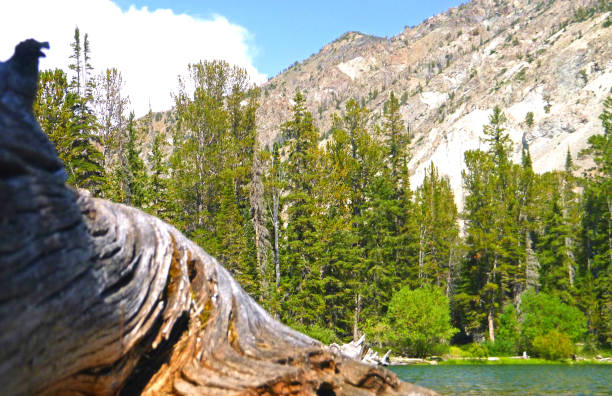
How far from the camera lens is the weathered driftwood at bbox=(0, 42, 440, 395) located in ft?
6.91

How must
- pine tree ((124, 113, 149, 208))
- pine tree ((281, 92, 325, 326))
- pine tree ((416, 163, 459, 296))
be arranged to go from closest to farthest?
1. pine tree ((281, 92, 325, 326))
2. pine tree ((124, 113, 149, 208))
3. pine tree ((416, 163, 459, 296))

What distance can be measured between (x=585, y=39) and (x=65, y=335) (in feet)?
422

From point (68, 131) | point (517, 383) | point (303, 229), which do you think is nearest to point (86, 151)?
point (68, 131)

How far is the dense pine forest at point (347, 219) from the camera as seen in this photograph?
3409 cm

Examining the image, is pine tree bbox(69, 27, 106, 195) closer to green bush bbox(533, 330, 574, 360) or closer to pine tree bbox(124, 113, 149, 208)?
pine tree bbox(124, 113, 149, 208)

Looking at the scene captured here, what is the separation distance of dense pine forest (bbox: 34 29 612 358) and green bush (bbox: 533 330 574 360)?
0.16m

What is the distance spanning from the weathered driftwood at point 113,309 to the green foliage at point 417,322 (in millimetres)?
38333

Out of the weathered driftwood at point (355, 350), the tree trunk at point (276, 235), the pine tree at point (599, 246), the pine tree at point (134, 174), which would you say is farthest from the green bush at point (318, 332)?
the pine tree at point (599, 246)

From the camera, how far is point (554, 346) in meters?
40.1

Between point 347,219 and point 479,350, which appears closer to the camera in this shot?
point 347,219

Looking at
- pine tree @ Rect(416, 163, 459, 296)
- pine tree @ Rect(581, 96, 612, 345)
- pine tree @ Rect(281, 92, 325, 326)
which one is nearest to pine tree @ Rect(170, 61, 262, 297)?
pine tree @ Rect(281, 92, 325, 326)

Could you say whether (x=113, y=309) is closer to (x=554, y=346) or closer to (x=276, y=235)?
(x=276, y=235)

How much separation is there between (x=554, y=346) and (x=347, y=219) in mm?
20256

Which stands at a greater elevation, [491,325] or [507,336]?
[491,325]
